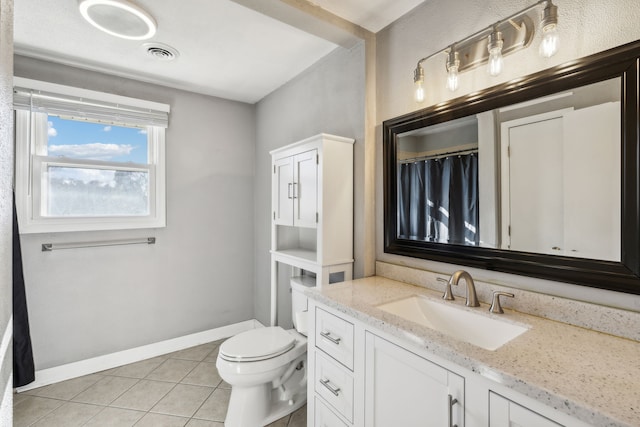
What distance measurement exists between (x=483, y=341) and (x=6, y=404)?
59.6 inches

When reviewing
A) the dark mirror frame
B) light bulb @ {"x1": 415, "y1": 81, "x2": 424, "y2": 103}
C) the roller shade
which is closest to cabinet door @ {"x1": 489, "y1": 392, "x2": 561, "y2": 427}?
the dark mirror frame

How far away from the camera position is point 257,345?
1.83m

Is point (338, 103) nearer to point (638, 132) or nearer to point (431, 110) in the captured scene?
point (431, 110)

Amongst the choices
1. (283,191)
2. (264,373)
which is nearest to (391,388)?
(264,373)

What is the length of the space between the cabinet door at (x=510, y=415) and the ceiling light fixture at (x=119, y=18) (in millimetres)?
2289

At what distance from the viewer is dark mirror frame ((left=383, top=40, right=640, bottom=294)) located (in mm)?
964

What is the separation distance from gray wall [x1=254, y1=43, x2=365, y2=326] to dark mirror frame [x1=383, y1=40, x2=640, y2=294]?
19.1 inches

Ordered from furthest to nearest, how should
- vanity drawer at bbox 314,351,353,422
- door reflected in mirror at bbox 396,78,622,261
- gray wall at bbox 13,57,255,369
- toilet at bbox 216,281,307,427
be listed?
gray wall at bbox 13,57,255,369, toilet at bbox 216,281,307,427, vanity drawer at bbox 314,351,353,422, door reflected in mirror at bbox 396,78,622,261

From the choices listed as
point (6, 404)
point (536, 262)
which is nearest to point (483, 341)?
point (536, 262)

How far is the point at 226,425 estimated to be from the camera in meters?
1.76

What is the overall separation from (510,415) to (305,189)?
1496 millimetres

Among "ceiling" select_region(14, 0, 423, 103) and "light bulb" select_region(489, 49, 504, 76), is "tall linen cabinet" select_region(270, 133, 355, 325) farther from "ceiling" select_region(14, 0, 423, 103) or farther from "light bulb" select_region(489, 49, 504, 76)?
"light bulb" select_region(489, 49, 504, 76)

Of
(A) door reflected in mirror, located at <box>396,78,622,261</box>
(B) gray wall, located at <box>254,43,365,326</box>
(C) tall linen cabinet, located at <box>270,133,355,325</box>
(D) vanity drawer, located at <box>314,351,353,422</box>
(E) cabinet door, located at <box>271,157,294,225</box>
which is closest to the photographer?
(A) door reflected in mirror, located at <box>396,78,622,261</box>

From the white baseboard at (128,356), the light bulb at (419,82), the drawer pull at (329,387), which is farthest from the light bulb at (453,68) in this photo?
the white baseboard at (128,356)
